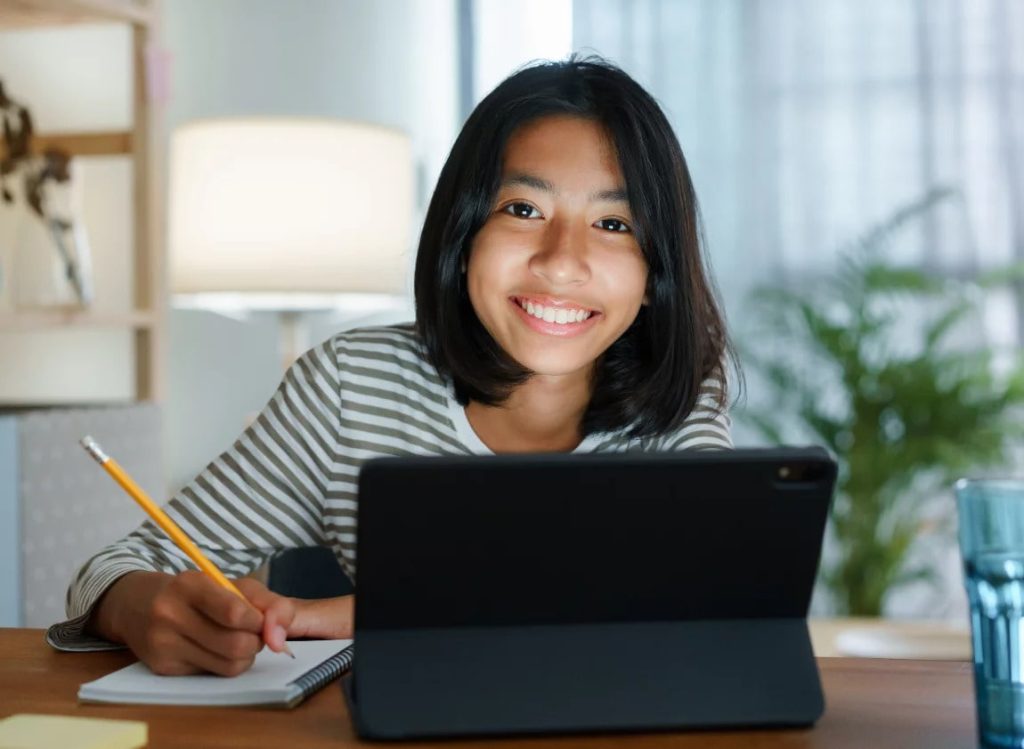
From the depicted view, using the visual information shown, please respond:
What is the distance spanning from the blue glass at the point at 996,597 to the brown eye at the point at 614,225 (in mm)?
650

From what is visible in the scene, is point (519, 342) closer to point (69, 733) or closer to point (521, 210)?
point (521, 210)

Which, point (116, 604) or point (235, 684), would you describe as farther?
point (116, 604)

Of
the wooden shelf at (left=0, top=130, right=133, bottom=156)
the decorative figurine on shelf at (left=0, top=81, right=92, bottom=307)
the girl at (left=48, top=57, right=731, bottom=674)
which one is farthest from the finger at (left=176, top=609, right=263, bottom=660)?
the wooden shelf at (left=0, top=130, right=133, bottom=156)

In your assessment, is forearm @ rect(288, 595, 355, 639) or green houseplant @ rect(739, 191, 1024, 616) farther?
green houseplant @ rect(739, 191, 1024, 616)

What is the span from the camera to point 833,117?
362cm

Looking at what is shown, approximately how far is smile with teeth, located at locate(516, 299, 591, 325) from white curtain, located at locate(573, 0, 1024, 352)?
2335 millimetres

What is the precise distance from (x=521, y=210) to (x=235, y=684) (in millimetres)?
619

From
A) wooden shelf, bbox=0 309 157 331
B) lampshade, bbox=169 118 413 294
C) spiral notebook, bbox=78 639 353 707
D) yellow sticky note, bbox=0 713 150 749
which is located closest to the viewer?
yellow sticky note, bbox=0 713 150 749

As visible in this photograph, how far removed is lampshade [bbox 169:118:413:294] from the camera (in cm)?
271

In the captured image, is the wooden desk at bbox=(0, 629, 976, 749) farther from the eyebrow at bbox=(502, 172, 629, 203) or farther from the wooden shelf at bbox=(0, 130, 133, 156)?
the wooden shelf at bbox=(0, 130, 133, 156)

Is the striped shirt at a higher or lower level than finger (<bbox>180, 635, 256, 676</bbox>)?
higher

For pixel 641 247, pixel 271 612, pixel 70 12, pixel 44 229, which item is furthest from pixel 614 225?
pixel 70 12

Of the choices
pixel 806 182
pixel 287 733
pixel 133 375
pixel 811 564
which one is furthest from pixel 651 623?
pixel 806 182

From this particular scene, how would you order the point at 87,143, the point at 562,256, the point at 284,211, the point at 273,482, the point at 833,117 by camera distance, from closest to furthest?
the point at 562,256
the point at 273,482
the point at 284,211
the point at 87,143
the point at 833,117
